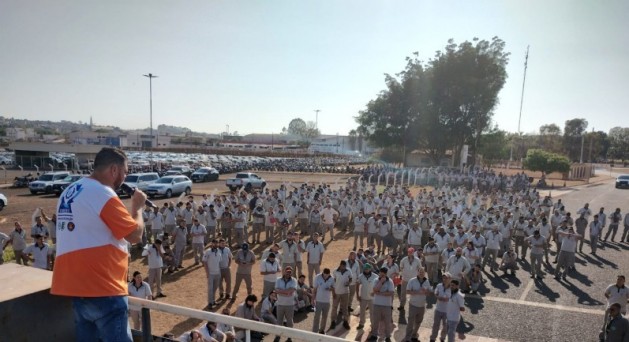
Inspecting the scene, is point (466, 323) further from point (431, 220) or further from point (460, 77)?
point (460, 77)

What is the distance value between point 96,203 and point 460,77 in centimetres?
4730

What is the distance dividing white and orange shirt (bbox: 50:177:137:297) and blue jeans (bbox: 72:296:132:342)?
108mm

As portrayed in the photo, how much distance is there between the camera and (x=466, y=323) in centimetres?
931

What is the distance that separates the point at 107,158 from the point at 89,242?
56cm

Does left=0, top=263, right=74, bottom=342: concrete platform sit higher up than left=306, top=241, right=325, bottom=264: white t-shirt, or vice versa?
left=0, top=263, right=74, bottom=342: concrete platform

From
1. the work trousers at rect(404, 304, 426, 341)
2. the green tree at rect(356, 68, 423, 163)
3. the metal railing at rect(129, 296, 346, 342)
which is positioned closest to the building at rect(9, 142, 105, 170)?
the green tree at rect(356, 68, 423, 163)

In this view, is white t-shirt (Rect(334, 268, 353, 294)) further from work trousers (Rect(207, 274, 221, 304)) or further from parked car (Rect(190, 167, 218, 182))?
parked car (Rect(190, 167, 218, 182))

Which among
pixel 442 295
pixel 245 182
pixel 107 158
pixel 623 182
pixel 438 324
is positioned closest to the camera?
pixel 107 158

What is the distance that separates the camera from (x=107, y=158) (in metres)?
2.54

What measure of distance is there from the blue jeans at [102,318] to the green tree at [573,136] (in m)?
97.1

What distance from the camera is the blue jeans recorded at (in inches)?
95.0

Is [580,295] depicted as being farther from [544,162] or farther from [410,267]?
[544,162]

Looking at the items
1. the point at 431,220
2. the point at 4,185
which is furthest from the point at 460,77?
the point at 4,185

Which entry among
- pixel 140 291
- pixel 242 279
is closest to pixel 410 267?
pixel 242 279
